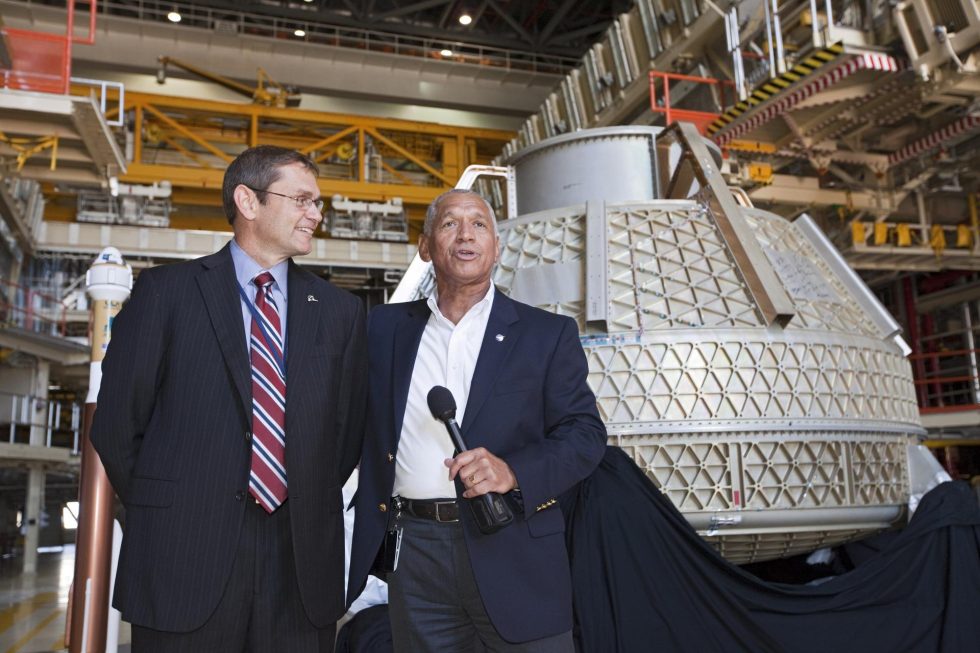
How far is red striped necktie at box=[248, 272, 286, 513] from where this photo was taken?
2498 millimetres

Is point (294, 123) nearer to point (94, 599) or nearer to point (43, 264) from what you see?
point (43, 264)

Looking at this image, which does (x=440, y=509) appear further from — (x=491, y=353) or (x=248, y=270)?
(x=248, y=270)

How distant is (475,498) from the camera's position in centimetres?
238

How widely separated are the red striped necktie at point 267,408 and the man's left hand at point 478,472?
0.58m

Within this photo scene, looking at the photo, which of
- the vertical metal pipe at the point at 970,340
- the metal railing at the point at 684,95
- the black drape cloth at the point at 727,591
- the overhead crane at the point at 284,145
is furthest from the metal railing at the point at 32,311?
the vertical metal pipe at the point at 970,340

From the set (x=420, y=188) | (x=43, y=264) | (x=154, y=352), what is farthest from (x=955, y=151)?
(x=43, y=264)

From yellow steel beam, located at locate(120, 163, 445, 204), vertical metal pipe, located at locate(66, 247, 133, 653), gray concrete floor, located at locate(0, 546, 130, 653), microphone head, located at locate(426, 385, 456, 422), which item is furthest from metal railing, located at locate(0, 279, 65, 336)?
microphone head, located at locate(426, 385, 456, 422)

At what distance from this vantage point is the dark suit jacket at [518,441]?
2592mm

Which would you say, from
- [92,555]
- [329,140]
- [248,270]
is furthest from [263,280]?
[329,140]

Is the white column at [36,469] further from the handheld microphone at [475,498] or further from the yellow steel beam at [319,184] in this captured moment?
the handheld microphone at [475,498]

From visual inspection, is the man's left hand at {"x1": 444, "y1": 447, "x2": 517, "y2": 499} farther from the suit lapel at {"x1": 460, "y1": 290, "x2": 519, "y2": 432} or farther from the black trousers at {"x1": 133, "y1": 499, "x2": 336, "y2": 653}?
the black trousers at {"x1": 133, "y1": 499, "x2": 336, "y2": 653}

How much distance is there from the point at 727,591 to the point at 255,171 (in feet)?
12.8

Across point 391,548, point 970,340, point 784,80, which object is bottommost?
point 391,548

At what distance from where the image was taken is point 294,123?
74.8 feet
